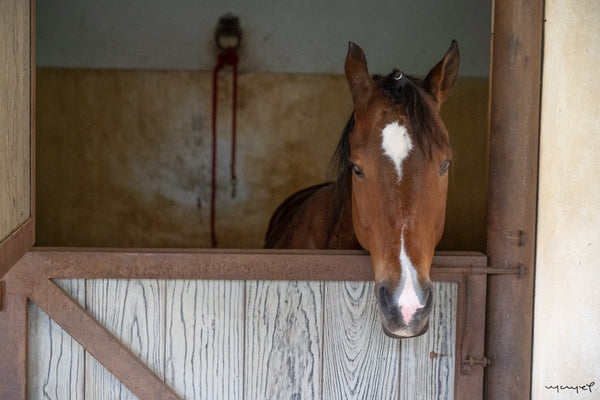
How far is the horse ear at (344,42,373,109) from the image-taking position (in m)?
2.08

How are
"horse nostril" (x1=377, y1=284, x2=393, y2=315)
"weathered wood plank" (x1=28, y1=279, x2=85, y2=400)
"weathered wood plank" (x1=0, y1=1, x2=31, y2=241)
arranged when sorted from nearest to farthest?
"weathered wood plank" (x1=0, y1=1, x2=31, y2=241) → "horse nostril" (x1=377, y1=284, x2=393, y2=315) → "weathered wood plank" (x1=28, y1=279, x2=85, y2=400)

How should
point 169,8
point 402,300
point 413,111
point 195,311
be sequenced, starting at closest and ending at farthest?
point 402,300 < point 413,111 < point 195,311 < point 169,8

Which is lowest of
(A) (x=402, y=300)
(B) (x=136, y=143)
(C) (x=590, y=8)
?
(A) (x=402, y=300)

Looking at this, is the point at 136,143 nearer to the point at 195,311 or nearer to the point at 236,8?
the point at 236,8

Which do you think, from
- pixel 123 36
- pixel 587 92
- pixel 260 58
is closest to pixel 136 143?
pixel 123 36

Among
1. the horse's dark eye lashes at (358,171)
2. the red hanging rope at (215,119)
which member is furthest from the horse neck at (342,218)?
A: the red hanging rope at (215,119)

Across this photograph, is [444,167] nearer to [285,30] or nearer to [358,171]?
[358,171]

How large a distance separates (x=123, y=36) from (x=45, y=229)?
1.42 m

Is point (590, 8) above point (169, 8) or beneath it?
beneath

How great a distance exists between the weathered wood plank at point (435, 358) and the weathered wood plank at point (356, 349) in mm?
35

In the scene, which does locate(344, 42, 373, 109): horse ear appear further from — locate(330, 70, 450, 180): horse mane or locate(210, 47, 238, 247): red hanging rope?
locate(210, 47, 238, 247): red hanging rope

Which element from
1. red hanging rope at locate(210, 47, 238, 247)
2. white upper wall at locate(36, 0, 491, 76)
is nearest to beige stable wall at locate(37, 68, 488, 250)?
red hanging rope at locate(210, 47, 238, 247)

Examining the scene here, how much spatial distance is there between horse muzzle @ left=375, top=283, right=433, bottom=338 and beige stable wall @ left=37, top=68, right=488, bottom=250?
10.4 ft

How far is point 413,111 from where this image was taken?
6.28 ft
